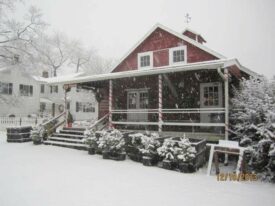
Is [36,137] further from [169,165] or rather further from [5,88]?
[5,88]

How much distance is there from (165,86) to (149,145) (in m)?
5.89

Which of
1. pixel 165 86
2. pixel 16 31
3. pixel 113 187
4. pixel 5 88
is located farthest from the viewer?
pixel 5 88

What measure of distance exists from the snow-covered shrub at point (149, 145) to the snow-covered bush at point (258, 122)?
2.78 meters

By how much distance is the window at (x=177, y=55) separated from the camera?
46.0 ft

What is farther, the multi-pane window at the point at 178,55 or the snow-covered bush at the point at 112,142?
the multi-pane window at the point at 178,55

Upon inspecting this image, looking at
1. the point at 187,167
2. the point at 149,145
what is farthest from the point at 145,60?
the point at 187,167

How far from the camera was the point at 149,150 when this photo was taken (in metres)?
8.06

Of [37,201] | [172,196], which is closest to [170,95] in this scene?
[172,196]

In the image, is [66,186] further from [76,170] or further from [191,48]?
[191,48]

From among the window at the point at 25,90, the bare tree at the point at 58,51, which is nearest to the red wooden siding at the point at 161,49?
the window at the point at 25,90

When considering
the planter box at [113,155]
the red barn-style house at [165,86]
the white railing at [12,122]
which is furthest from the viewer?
the white railing at [12,122]

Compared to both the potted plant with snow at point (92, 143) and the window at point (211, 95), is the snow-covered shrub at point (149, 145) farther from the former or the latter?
the window at point (211, 95)

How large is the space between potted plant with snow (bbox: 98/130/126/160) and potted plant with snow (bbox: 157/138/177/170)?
1.67 m

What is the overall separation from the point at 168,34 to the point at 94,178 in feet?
35.1
